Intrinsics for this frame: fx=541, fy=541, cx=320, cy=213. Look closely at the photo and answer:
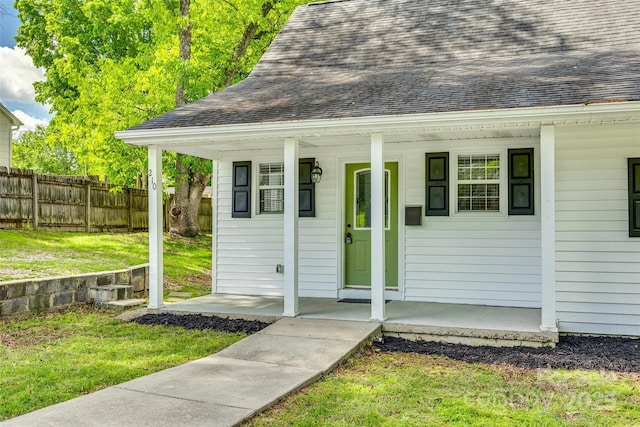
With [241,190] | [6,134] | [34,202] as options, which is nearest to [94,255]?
[34,202]

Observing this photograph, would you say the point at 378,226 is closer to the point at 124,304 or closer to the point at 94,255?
the point at 124,304

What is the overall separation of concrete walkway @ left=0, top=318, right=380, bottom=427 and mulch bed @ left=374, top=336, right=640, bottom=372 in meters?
0.59

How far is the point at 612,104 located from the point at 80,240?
11440 millimetres

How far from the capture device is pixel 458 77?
23.2 feet

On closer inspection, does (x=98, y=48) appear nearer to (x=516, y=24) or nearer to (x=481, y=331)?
(x=516, y=24)

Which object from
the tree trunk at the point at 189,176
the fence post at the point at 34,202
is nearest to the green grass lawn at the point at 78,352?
the tree trunk at the point at 189,176

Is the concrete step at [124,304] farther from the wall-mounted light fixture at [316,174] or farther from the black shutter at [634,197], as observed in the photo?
the black shutter at [634,197]

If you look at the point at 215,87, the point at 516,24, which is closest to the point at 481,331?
the point at 516,24

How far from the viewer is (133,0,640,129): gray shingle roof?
6211mm

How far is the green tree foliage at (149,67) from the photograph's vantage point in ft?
39.1

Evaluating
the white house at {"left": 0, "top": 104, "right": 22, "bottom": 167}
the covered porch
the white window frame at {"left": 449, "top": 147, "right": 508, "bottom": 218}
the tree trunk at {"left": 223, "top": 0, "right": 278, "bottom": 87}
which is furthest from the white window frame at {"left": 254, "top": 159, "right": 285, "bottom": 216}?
the white house at {"left": 0, "top": 104, "right": 22, "bottom": 167}

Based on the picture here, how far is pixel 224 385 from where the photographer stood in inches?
171

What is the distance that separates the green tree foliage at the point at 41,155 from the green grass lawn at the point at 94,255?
1885 centimetres

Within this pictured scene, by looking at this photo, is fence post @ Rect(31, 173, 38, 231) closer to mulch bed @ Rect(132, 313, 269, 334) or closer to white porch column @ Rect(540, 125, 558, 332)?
mulch bed @ Rect(132, 313, 269, 334)
